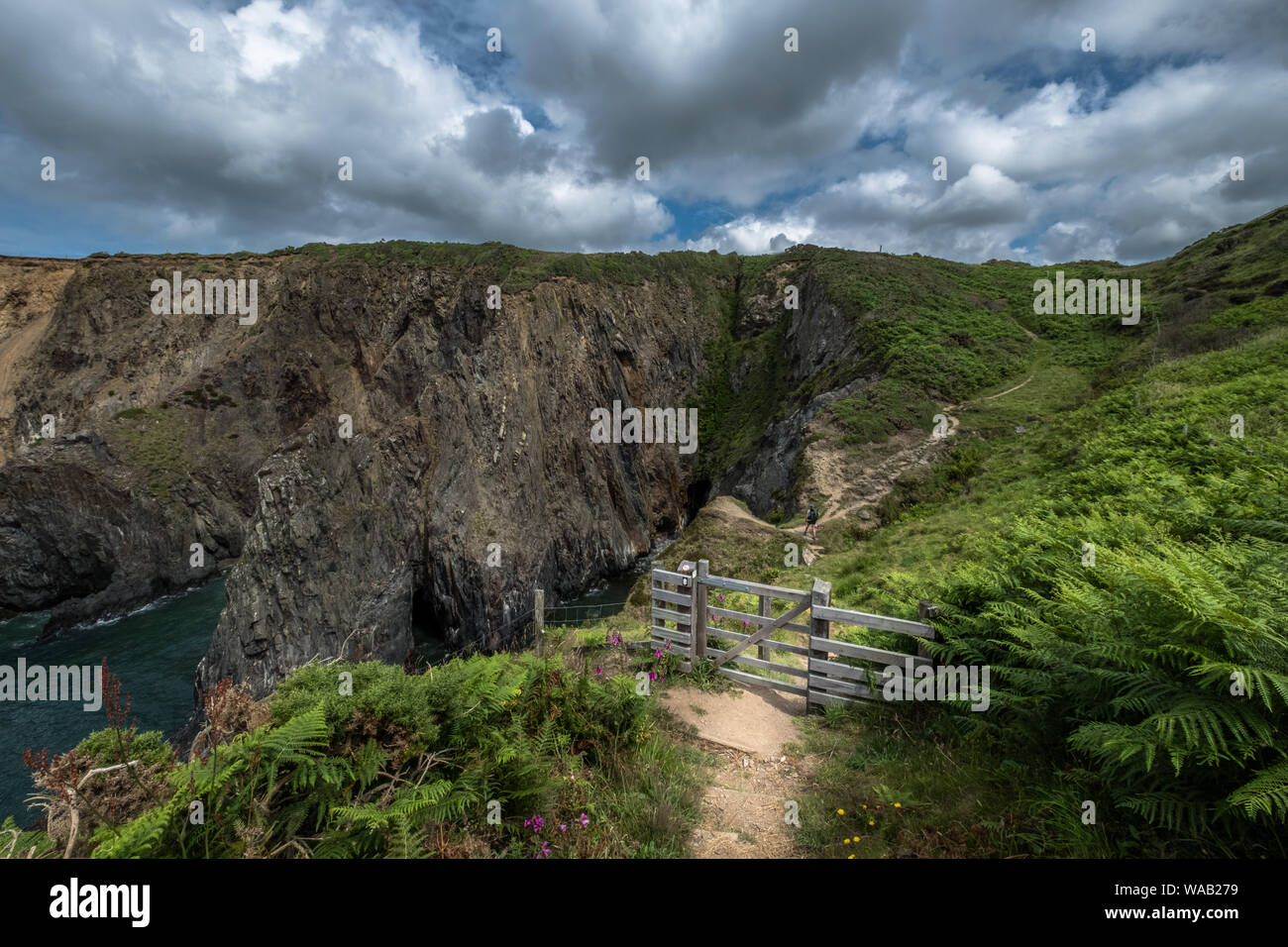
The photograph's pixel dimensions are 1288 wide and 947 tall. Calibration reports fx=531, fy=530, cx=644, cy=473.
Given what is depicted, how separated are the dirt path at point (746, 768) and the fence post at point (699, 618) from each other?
1.94 feet

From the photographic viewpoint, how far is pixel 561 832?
4.27 m

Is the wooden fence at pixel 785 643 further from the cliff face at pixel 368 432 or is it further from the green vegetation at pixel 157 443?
the green vegetation at pixel 157 443

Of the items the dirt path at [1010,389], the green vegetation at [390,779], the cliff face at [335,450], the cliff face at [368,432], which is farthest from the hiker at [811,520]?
the dirt path at [1010,389]

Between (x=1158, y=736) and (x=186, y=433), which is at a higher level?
Result: (x=186, y=433)

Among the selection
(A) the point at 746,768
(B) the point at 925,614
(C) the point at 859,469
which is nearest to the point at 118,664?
(A) the point at 746,768

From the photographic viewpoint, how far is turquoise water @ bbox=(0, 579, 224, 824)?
18.9 m

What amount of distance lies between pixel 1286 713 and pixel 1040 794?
170 centimetres

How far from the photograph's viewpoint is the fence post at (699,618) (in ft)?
26.4

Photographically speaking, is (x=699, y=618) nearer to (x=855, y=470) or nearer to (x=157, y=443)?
(x=855, y=470)

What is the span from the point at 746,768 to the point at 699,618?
2.46 metres

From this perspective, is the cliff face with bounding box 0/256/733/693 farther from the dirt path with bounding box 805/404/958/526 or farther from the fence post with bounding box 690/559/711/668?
the fence post with bounding box 690/559/711/668

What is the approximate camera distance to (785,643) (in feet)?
26.9
